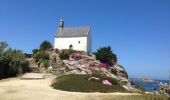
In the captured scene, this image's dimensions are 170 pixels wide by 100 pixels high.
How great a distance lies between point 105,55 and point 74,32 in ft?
45.0

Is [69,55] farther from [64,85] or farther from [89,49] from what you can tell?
[64,85]

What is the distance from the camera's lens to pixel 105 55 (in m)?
55.6

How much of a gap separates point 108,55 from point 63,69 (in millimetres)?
13027

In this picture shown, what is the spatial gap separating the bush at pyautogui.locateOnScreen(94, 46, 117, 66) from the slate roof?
27.4ft

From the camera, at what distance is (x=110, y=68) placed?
53250mm

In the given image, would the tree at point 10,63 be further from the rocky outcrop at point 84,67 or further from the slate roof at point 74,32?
the slate roof at point 74,32

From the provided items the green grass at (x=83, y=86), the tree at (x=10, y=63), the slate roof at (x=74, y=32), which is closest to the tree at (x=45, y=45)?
the slate roof at (x=74, y=32)

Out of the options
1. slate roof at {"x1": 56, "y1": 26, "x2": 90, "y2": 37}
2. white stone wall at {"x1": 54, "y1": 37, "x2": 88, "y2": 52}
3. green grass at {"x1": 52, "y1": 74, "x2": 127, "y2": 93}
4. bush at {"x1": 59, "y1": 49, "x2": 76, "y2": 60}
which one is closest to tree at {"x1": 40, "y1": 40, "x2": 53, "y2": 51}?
white stone wall at {"x1": 54, "y1": 37, "x2": 88, "y2": 52}

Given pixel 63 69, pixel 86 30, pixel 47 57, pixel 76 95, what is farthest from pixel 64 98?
pixel 86 30

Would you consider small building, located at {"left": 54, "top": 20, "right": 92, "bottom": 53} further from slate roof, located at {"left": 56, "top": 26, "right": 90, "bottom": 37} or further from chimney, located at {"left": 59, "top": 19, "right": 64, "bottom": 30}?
chimney, located at {"left": 59, "top": 19, "right": 64, "bottom": 30}

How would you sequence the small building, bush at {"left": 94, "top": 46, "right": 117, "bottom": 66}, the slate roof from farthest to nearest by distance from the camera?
the slate roof
the small building
bush at {"left": 94, "top": 46, "right": 117, "bottom": 66}

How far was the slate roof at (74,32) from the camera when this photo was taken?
212 ft

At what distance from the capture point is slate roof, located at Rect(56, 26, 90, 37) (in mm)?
64500

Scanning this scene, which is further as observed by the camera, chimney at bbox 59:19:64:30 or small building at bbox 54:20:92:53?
chimney at bbox 59:19:64:30
